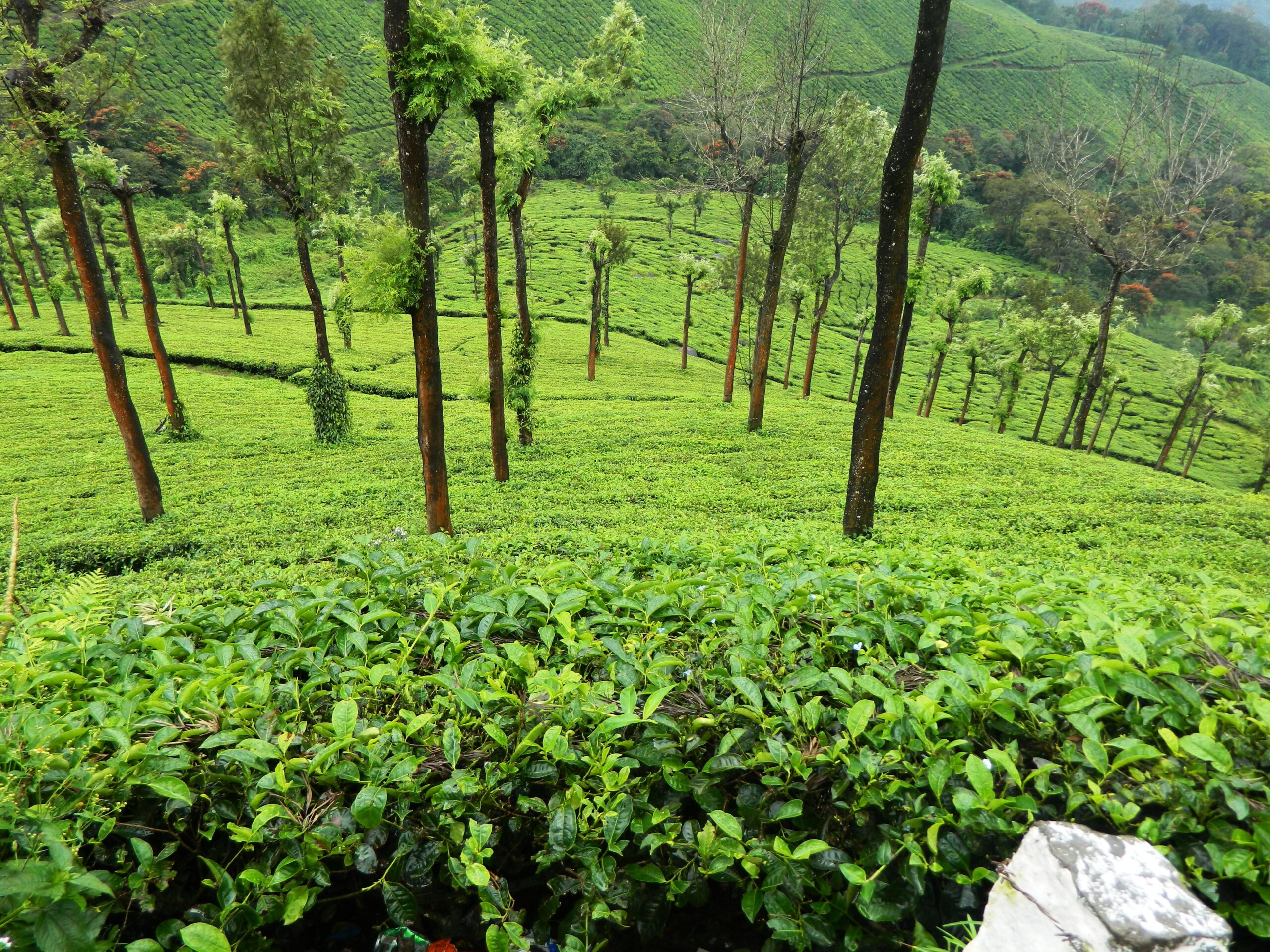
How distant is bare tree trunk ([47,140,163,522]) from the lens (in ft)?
34.3

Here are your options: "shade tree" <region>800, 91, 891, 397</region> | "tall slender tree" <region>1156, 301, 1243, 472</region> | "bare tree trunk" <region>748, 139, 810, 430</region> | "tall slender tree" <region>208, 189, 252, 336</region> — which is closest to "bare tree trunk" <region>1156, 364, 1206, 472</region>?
"tall slender tree" <region>1156, 301, 1243, 472</region>

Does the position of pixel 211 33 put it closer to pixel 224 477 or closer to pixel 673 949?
pixel 224 477

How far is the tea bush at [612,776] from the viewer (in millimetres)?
1798

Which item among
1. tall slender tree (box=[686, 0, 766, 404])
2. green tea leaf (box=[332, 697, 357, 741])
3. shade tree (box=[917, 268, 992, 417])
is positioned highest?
tall slender tree (box=[686, 0, 766, 404])

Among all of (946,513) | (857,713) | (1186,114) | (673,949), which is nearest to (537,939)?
(673,949)

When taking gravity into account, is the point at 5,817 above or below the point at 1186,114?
below

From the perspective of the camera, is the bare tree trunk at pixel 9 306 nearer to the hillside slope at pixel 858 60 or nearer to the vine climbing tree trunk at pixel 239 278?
the vine climbing tree trunk at pixel 239 278

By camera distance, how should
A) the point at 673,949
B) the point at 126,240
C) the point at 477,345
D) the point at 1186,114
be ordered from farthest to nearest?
the point at 126,240 → the point at 477,345 → the point at 1186,114 → the point at 673,949

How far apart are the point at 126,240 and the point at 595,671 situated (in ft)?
257

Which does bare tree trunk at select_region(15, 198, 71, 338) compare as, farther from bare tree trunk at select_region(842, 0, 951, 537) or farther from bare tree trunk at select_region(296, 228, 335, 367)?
bare tree trunk at select_region(842, 0, 951, 537)

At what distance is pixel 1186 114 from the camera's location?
21.3 metres

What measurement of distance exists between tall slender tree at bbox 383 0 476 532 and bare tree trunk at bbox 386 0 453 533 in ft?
0.03

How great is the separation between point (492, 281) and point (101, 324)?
729 centimetres

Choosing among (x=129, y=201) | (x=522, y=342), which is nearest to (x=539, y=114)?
(x=522, y=342)
